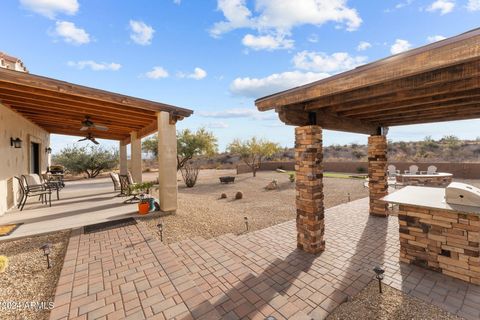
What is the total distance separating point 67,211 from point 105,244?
137 inches

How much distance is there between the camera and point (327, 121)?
430 centimetres

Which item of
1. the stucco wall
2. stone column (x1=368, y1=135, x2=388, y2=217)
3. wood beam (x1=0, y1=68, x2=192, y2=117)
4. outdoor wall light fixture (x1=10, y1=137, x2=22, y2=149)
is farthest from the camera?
outdoor wall light fixture (x1=10, y1=137, x2=22, y2=149)

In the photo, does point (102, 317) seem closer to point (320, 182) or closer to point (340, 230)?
point (320, 182)

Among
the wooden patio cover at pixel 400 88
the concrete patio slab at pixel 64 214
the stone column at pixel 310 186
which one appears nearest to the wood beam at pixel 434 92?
the wooden patio cover at pixel 400 88

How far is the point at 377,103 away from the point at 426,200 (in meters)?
1.92

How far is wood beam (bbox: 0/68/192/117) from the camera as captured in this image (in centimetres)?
387

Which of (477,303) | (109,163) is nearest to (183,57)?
(477,303)

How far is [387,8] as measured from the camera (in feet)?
16.9

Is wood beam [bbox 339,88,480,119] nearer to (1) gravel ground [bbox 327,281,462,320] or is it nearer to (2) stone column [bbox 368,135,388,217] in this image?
(2) stone column [bbox 368,135,388,217]

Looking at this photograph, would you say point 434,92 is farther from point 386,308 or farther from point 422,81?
point 386,308

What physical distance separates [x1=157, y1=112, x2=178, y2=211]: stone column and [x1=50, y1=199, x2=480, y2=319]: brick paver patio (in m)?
1.52

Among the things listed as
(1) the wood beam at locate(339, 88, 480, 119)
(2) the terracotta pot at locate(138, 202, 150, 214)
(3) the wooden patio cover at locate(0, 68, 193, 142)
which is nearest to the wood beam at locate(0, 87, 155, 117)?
(3) the wooden patio cover at locate(0, 68, 193, 142)

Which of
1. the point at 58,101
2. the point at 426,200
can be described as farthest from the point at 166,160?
the point at 426,200

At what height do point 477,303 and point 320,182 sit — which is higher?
point 320,182
